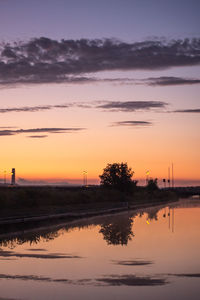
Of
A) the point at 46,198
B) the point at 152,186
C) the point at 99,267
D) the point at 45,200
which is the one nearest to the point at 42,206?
the point at 45,200

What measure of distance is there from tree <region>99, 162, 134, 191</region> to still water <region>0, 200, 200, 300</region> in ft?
222

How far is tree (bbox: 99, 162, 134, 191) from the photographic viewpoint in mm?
96125

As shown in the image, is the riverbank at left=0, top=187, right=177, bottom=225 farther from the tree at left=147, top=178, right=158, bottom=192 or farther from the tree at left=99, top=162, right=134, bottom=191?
the tree at left=147, top=178, right=158, bottom=192

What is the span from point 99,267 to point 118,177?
262ft

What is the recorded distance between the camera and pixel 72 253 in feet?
68.9

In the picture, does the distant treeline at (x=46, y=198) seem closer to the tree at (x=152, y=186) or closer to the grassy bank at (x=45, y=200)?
the grassy bank at (x=45, y=200)

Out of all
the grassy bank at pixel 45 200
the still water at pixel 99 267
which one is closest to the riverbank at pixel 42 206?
the grassy bank at pixel 45 200

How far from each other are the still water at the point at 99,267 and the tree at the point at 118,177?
67588mm

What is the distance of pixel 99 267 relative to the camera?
17109 mm

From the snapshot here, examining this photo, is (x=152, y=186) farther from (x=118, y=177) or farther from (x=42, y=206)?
(x=42, y=206)

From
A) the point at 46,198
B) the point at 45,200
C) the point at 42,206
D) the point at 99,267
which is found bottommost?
the point at 99,267

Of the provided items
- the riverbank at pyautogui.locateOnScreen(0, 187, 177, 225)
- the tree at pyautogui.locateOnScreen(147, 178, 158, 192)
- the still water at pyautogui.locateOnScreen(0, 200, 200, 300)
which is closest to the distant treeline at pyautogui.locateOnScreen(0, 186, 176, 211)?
the riverbank at pyautogui.locateOnScreen(0, 187, 177, 225)

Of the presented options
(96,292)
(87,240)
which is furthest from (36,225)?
(96,292)

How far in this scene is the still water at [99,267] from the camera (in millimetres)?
13078
